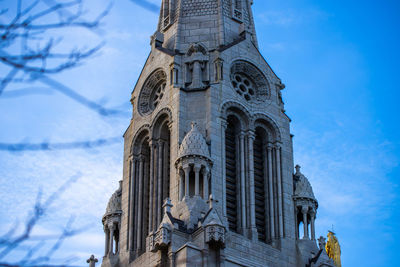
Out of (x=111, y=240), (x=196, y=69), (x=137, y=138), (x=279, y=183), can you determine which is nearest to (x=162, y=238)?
(x=111, y=240)

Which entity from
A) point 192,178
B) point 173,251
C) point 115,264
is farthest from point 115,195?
point 173,251

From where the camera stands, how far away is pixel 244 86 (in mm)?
46781

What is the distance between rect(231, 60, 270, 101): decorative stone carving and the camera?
4634cm

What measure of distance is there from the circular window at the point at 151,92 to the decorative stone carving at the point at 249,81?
4.21 meters

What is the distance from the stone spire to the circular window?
74.6 inches

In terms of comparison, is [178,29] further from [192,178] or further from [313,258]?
[313,258]

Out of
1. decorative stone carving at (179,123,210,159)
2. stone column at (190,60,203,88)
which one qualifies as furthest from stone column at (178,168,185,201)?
stone column at (190,60,203,88)

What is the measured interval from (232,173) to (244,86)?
245 inches

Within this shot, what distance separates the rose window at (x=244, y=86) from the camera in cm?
4610

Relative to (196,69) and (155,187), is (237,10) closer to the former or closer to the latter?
(196,69)

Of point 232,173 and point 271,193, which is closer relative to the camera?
point 232,173

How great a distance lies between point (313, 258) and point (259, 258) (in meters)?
3.65

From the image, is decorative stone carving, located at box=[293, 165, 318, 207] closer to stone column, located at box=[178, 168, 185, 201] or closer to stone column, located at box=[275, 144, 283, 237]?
stone column, located at box=[275, 144, 283, 237]

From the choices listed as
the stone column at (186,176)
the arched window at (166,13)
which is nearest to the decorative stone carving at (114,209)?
the stone column at (186,176)
